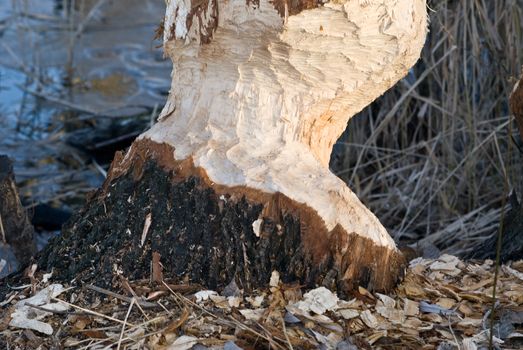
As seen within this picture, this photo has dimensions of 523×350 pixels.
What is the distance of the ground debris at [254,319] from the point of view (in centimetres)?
187

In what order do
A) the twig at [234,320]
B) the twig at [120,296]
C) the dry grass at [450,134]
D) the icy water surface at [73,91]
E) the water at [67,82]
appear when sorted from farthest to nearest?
the water at [67,82] < the icy water surface at [73,91] < the dry grass at [450,134] < the twig at [120,296] < the twig at [234,320]

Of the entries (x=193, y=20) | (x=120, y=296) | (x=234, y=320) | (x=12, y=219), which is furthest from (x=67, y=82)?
(x=234, y=320)

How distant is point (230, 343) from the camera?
→ 1832mm

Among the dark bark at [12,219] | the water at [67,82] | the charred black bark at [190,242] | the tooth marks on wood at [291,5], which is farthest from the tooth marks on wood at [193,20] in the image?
the water at [67,82]

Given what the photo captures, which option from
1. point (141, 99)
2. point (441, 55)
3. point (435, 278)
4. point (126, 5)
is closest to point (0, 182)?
point (435, 278)

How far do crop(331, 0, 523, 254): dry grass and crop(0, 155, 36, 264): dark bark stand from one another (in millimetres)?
1358

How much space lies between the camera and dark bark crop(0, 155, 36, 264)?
9.30 feet

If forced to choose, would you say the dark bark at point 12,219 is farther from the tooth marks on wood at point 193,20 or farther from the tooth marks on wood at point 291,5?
the tooth marks on wood at point 291,5

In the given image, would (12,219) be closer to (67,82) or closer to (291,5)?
(291,5)

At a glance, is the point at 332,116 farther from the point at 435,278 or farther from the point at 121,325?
the point at 121,325

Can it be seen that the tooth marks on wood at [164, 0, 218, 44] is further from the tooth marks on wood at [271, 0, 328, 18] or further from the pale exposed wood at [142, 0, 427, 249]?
the tooth marks on wood at [271, 0, 328, 18]

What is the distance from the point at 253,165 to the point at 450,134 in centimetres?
171

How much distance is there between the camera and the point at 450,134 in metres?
3.55

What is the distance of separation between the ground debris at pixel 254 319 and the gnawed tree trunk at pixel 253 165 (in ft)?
0.17
